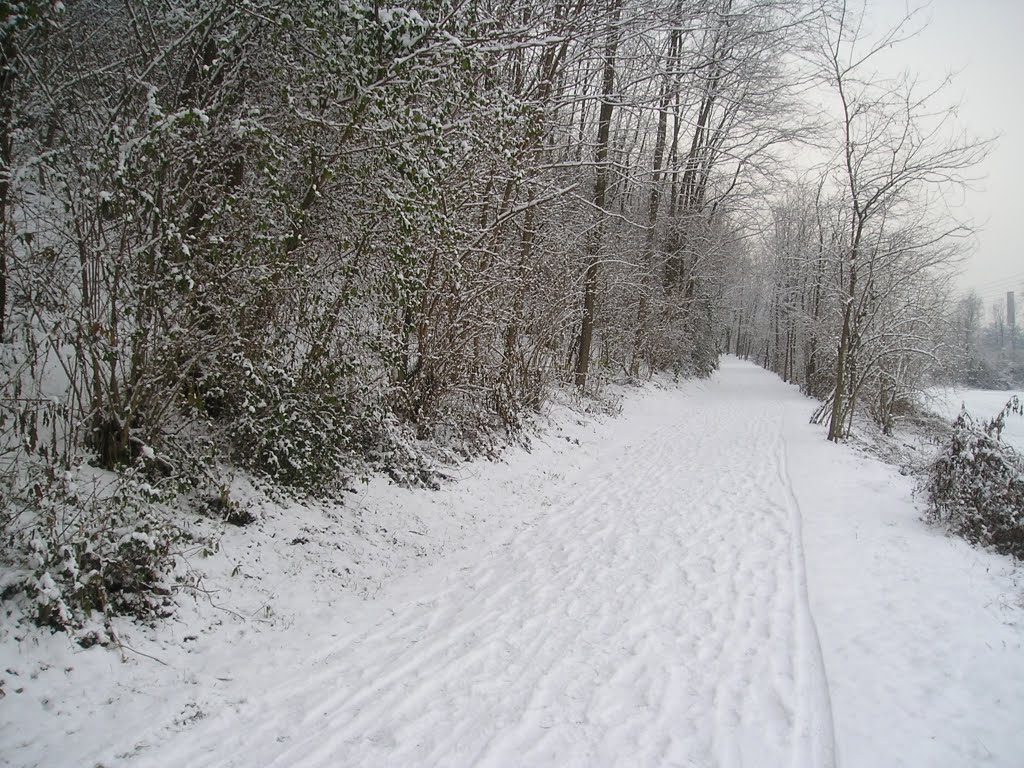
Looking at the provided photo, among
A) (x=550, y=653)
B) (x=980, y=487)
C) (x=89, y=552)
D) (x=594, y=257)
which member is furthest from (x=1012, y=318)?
(x=89, y=552)

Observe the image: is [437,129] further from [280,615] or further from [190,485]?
[280,615]

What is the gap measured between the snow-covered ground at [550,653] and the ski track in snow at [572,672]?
0.02m

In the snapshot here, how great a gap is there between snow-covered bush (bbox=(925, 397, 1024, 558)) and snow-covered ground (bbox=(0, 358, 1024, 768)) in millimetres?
290

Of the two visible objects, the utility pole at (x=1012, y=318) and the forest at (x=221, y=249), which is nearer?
the forest at (x=221, y=249)

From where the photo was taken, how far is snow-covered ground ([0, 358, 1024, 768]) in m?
2.72

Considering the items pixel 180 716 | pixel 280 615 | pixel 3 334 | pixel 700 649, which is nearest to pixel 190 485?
pixel 280 615

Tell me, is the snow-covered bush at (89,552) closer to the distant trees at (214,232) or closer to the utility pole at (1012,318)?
the distant trees at (214,232)

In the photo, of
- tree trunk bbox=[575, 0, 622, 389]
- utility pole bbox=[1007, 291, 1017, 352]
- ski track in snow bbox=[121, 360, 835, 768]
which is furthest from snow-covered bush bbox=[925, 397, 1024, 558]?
utility pole bbox=[1007, 291, 1017, 352]

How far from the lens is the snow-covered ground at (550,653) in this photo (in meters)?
2.72

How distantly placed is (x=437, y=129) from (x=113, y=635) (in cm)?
398

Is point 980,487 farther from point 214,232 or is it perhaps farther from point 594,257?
point 594,257

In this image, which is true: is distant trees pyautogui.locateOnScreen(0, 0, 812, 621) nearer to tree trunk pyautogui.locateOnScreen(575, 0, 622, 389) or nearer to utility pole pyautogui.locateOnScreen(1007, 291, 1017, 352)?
tree trunk pyautogui.locateOnScreen(575, 0, 622, 389)

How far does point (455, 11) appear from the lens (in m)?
4.07

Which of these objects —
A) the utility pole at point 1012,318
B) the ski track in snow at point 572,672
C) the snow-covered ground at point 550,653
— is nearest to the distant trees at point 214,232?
the snow-covered ground at point 550,653
